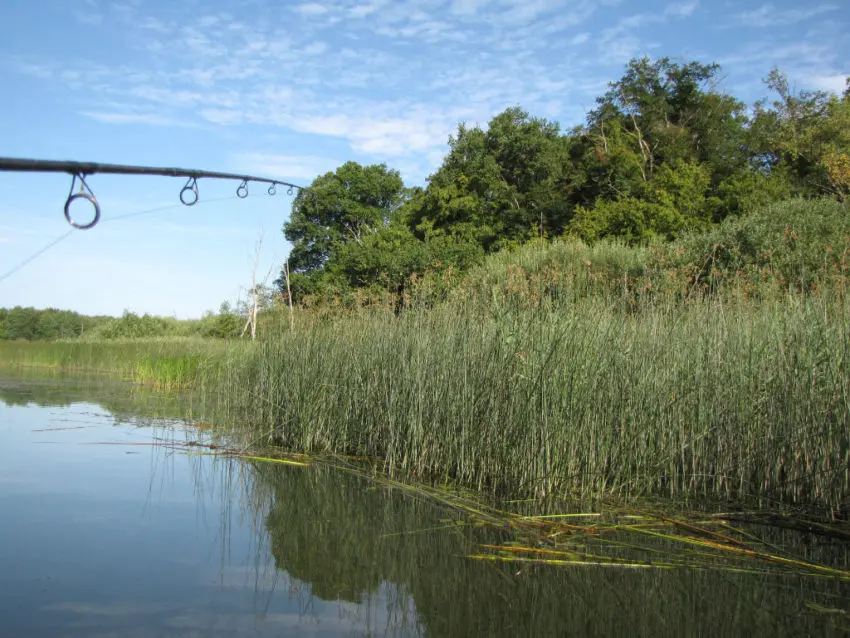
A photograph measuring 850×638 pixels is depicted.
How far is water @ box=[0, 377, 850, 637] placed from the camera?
3.07 meters

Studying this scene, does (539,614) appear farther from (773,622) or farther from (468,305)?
(468,305)

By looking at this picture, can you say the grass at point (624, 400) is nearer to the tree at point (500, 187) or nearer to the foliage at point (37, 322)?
the tree at point (500, 187)

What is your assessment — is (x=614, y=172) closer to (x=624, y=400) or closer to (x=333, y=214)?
(x=333, y=214)

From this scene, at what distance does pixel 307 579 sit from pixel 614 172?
23.6 metres

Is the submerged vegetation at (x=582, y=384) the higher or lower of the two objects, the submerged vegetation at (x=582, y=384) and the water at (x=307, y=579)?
the higher

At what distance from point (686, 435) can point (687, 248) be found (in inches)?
400

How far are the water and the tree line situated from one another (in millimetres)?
17627

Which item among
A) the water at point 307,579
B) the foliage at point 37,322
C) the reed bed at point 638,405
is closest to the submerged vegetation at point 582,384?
the reed bed at point 638,405

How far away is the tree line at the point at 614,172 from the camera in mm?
22828

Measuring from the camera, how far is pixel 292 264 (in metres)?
32.6

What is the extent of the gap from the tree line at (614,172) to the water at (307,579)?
694 inches

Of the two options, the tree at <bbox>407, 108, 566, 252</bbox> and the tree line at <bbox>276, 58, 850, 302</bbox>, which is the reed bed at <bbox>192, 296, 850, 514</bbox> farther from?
the tree at <bbox>407, 108, 566, 252</bbox>

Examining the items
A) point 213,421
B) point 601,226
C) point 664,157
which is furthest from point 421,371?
point 664,157

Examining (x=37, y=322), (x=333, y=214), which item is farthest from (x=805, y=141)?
(x=37, y=322)
